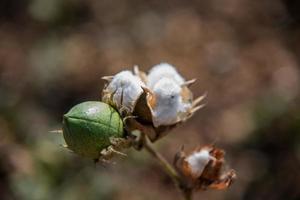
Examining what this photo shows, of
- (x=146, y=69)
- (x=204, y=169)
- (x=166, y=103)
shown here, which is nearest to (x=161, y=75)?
(x=166, y=103)

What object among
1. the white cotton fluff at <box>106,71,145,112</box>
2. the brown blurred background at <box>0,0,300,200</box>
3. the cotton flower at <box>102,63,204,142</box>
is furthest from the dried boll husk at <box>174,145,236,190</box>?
the brown blurred background at <box>0,0,300,200</box>

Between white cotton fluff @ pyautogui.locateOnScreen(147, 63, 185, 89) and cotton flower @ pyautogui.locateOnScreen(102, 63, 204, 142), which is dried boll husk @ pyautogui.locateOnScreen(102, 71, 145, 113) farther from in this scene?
white cotton fluff @ pyautogui.locateOnScreen(147, 63, 185, 89)

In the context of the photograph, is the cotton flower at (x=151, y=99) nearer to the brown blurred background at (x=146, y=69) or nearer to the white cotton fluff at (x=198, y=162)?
the white cotton fluff at (x=198, y=162)

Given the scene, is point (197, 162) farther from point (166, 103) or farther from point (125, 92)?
point (125, 92)

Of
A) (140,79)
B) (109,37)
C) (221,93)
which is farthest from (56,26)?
(140,79)

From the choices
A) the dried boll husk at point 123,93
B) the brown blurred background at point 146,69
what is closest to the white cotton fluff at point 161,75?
the dried boll husk at point 123,93

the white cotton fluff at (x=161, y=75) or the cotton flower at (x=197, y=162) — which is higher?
the white cotton fluff at (x=161, y=75)
